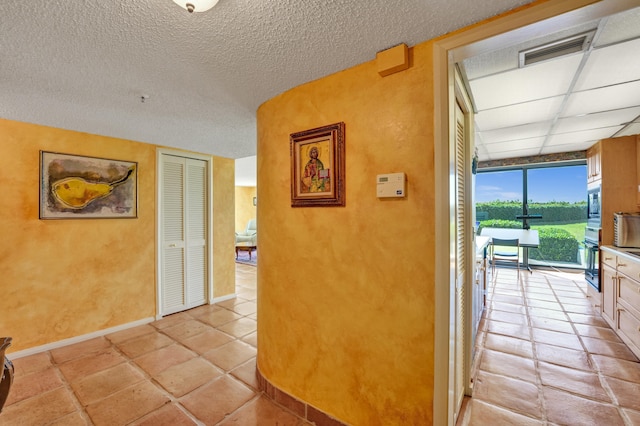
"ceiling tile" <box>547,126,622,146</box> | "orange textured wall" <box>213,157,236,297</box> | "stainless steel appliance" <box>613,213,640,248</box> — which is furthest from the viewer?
"orange textured wall" <box>213,157,236,297</box>

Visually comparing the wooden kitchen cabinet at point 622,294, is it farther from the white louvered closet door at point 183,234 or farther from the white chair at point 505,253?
the white louvered closet door at point 183,234

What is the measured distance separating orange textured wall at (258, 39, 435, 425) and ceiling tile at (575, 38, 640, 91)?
1.19m

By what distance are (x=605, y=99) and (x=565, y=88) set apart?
55cm

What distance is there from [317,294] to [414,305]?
0.61 m

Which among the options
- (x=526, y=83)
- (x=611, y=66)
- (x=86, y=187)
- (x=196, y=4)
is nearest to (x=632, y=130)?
(x=611, y=66)

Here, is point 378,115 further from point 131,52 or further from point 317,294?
point 131,52

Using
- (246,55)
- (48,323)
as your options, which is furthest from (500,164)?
(48,323)

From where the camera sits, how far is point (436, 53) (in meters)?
1.29

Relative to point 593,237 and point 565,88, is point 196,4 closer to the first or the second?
point 565,88

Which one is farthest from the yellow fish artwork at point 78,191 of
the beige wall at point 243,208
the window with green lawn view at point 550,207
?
the beige wall at point 243,208

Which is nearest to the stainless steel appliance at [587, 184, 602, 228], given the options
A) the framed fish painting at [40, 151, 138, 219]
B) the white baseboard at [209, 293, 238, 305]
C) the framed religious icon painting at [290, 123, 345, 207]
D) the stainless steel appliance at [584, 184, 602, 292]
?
the stainless steel appliance at [584, 184, 602, 292]

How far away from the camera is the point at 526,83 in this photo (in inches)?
78.0

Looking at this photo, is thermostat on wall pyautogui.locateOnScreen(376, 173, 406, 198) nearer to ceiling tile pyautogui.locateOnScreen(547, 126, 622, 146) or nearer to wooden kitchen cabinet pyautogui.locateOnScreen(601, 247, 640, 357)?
wooden kitchen cabinet pyautogui.locateOnScreen(601, 247, 640, 357)

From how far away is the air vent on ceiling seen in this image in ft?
4.72
